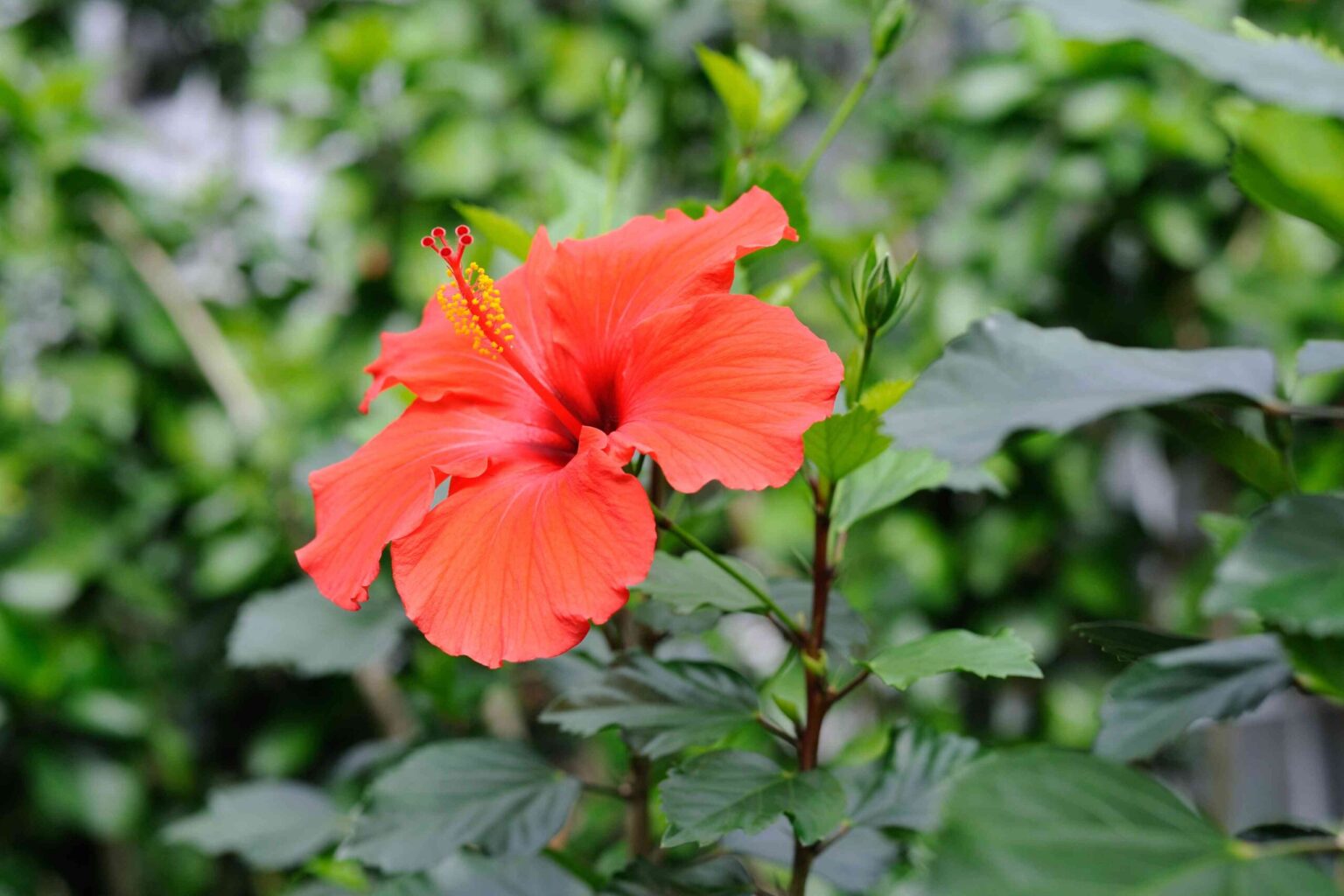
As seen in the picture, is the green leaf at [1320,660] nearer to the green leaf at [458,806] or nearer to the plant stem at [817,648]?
the plant stem at [817,648]

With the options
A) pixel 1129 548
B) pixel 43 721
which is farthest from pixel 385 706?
pixel 1129 548

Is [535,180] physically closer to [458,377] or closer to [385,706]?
[385,706]

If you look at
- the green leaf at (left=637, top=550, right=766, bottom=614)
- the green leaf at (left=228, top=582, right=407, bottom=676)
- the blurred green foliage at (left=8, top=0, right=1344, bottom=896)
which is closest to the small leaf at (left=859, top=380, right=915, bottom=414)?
the green leaf at (left=637, top=550, right=766, bottom=614)

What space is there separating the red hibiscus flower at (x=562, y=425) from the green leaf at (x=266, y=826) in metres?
0.53

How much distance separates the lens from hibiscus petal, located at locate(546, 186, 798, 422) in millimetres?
525

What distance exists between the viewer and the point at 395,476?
0.55 meters

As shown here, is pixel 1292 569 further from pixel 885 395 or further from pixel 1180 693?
pixel 885 395

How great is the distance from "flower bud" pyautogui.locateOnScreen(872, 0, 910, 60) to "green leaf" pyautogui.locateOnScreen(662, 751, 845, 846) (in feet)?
1.74

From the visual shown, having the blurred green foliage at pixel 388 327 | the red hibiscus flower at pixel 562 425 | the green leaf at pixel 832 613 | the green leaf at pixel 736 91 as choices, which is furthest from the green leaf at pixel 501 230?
the blurred green foliage at pixel 388 327

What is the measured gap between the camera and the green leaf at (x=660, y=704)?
0.60 meters

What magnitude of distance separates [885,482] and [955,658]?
15 centimetres

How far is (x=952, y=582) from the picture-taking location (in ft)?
6.32

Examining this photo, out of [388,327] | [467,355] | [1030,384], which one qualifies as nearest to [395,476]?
[467,355]

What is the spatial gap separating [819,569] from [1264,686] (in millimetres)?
227
